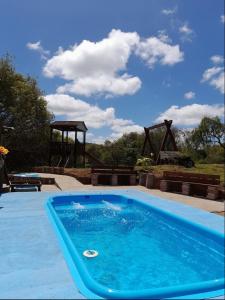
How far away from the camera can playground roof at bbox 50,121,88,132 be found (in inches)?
842

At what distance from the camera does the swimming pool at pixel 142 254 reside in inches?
115

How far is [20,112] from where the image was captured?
21.2 m

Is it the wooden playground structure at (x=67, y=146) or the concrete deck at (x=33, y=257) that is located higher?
the wooden playground structure at (x=67, y=146)

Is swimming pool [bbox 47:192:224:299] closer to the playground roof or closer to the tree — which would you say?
the playground roof

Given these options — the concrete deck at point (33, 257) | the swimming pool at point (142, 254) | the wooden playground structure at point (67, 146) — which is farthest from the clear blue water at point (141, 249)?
the wooden playground structure at point (67, 146)

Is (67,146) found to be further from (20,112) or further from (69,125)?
(20,112)

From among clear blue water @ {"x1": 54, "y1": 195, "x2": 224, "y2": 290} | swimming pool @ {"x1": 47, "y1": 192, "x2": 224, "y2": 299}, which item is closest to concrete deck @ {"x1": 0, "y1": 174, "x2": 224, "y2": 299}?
swimming pool @ {"x1": 47, "y1": 192, "x2": 224, "y2": 299}

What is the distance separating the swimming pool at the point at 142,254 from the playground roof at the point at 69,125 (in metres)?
12.9

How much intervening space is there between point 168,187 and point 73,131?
12.3m

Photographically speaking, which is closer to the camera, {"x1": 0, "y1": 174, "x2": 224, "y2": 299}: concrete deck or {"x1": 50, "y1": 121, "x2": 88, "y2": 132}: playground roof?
{"x1": 0, "y1": 174, "x2": 224, "y2": 299}: concrete deck

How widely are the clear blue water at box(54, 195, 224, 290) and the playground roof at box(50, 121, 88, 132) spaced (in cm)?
1288

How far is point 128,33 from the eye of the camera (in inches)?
146

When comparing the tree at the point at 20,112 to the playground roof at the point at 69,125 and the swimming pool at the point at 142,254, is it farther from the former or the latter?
the swimming pool at the point at 142,254

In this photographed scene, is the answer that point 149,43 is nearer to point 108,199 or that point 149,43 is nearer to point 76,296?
point 76,296
